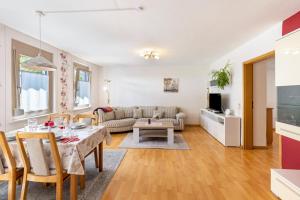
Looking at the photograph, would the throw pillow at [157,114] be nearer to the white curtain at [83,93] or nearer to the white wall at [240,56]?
the white wall at [240,56]

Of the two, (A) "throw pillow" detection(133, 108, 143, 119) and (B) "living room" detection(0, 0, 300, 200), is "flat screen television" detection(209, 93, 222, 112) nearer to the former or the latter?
(B) "living room" detection(0, 0, 300, 200)

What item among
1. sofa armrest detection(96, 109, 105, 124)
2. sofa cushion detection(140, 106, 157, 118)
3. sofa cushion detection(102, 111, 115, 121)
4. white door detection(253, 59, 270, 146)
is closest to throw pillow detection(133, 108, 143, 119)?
sofa cushion detection(140, 106, 157, 118)

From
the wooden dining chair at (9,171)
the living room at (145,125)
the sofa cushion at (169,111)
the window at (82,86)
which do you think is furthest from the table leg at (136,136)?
the wooden dining chair at (9,171)

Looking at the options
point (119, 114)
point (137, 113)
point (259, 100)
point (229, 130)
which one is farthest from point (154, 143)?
point (259, 100)

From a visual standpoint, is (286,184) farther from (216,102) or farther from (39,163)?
(216,102)

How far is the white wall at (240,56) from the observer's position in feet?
10.9

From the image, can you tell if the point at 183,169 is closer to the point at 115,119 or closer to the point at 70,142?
the point at 70,142

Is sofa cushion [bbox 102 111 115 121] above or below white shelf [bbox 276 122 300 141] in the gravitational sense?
below

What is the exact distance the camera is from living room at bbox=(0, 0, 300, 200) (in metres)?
2.09

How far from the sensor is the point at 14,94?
348 centimetres

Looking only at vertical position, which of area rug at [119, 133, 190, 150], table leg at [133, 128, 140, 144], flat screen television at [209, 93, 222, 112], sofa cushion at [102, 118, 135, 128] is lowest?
area rug at [119, 133, 190, 150]

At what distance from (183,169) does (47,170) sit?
2104mm

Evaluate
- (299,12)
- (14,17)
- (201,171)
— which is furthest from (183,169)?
(14,17)

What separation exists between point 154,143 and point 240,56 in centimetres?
300
